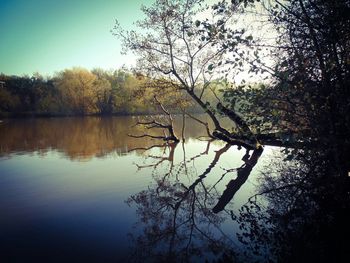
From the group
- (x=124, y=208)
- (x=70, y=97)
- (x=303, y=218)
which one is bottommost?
(x=124, y=208)

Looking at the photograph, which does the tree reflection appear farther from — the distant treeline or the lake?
the distant treeline

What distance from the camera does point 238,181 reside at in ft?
42.1

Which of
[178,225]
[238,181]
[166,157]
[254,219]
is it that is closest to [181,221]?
[178,225]

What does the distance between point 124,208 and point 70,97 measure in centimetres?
9184

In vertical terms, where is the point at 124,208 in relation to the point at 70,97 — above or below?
below

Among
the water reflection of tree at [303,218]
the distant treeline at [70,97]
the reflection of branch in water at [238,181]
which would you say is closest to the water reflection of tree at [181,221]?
the reflection of branch in water at [238,181]

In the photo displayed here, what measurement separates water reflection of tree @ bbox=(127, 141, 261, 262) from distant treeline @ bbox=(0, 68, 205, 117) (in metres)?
80.2

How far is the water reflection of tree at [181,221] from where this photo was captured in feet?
22.2

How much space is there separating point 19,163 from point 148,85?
10.6 meters

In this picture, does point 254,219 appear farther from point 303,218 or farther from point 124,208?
point 124,208

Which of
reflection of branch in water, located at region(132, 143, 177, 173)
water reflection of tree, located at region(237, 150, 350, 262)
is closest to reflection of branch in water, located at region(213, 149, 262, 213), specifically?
water reflection of tree, located at region(237, 150, 350, 262)

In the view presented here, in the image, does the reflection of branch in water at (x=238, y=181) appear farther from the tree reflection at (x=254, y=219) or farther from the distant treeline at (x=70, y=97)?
the distant treeline at (x=70, y=97)

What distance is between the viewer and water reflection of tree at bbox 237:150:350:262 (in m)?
6.50

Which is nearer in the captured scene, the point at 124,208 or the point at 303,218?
the point at 303,218
